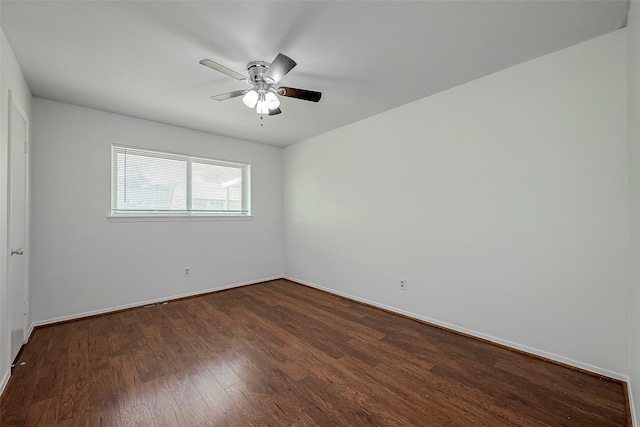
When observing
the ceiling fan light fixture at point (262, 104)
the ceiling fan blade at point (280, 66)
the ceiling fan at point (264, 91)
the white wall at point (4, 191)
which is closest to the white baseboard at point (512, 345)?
the ceiling fan at point (264, 91)

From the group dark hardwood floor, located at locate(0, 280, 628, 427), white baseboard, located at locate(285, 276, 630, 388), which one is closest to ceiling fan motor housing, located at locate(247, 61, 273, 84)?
dark hardwood floor, located at locate(0, 280, 628, 427)

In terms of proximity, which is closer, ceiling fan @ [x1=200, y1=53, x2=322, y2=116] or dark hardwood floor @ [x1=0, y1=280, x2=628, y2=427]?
dark hardwood floor @ [x1=0, y1=280, x2=628, y2=427]

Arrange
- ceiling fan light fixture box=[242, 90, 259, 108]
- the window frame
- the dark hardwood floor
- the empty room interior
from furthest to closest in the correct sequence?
the window frame < ceiling fan light fixture box=[242, 90, 259, 108] < the empty room interior < the dark hardwood floor

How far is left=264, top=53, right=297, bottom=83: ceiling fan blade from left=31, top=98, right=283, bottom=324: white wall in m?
2.47

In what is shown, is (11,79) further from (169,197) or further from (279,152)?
(279,152)

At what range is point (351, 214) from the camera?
3.75 m

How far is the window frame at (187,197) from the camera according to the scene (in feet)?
10.9

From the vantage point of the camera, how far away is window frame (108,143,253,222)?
3.32m

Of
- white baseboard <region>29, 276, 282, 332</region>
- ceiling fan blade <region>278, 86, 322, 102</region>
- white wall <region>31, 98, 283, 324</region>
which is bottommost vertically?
white baseboard <region>29, 276, 282, 332</region>

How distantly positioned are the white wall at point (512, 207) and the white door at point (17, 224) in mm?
3278

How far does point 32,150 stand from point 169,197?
4.55 ft

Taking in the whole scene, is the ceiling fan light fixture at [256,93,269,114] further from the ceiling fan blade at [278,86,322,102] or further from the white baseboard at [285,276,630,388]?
the white baseboard at [285,276,630,388]

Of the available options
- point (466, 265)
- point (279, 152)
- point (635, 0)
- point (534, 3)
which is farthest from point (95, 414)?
point (279, 152)

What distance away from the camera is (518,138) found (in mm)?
2279
